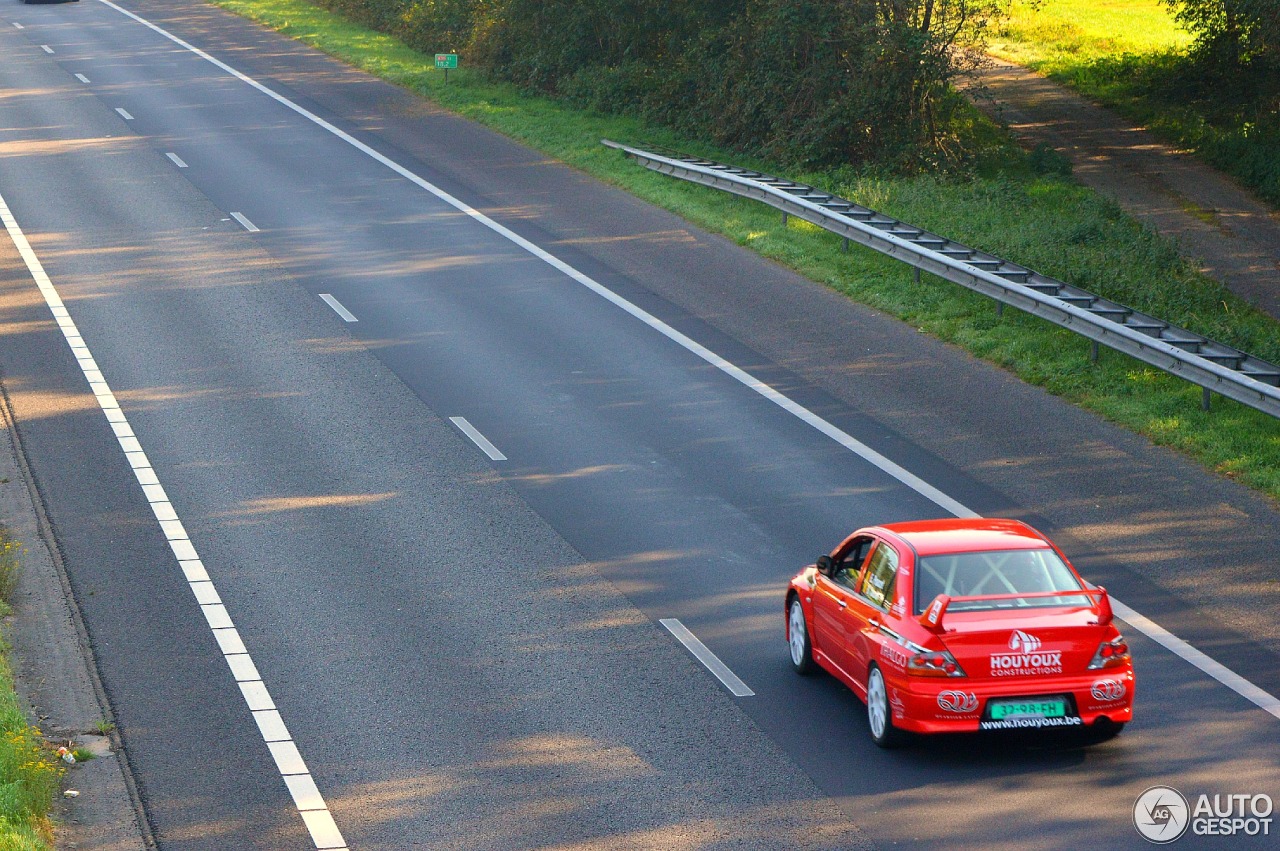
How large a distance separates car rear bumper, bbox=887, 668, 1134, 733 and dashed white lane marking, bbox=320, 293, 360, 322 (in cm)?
1306

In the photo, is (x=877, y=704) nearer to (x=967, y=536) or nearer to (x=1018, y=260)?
(x=967, y=536)

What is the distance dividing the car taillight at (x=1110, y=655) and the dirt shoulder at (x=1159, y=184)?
693 inches

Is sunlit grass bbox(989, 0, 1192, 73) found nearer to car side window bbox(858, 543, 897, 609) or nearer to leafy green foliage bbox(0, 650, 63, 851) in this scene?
car side window bbox(858, 543, 897, 609)

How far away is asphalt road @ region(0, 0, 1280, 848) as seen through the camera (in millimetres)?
9375

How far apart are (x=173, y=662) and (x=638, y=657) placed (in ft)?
11.2

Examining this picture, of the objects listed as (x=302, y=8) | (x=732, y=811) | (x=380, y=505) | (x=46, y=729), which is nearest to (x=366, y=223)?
(x=380, y=505)

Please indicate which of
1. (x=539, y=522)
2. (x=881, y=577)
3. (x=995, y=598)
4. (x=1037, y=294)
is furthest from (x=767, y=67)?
(x=995, y=598)

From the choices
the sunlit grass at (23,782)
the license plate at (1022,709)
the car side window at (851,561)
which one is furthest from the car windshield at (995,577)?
the sunlit grass at (23,782)

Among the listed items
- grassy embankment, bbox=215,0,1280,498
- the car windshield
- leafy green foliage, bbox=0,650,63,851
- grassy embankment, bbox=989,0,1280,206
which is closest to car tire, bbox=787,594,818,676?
the car windshield

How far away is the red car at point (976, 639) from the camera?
9453mm

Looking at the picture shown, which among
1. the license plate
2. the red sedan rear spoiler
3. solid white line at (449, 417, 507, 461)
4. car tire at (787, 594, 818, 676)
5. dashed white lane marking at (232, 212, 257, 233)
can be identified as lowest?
dashed white lane marking at (232, 212, 257, 233)

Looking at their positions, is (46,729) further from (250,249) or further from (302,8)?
(302,8)

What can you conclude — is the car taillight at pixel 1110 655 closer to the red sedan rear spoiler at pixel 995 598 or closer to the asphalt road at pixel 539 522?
the red sedan rear spoiler at pixel 995 598

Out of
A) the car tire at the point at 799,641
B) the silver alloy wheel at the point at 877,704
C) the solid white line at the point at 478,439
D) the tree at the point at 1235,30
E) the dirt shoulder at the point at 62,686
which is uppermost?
the tree at the point at 1235,30
